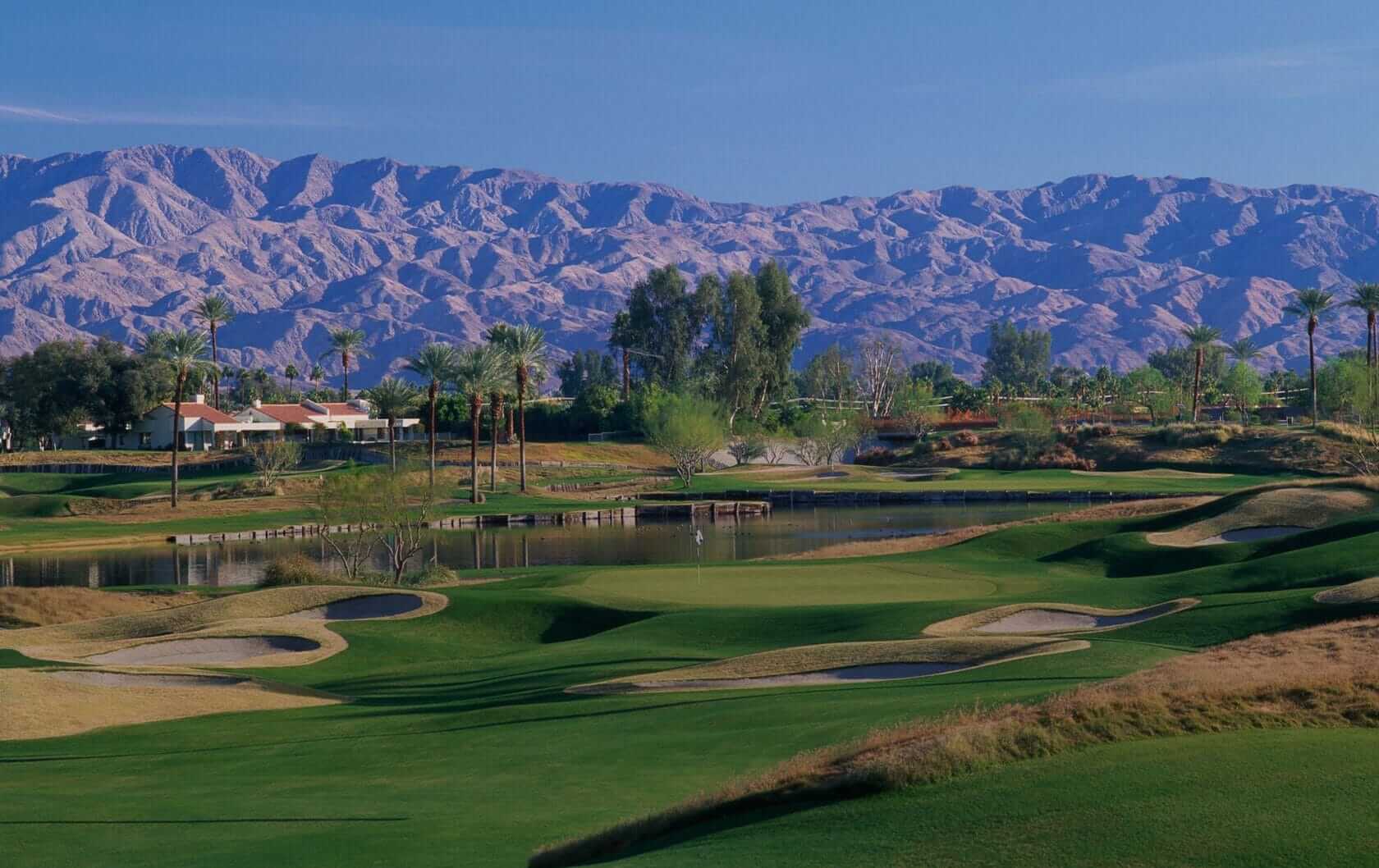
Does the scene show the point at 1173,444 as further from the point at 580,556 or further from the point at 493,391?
the point at 580,556

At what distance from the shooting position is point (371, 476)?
5509cm

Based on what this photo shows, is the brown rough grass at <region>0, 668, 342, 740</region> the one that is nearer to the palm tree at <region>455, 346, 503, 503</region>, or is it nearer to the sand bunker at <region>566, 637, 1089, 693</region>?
the sand bunker at <region>566, 637, 1089, 693</region>

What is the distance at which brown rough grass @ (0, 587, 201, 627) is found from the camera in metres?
42.2

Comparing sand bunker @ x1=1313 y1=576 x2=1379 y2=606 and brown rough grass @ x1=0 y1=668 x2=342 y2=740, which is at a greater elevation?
sand bunker @ x1=1313 y1=576 x2=1379 y2=606

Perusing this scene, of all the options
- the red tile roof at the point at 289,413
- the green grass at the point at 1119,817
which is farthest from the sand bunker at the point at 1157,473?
the green grass at the point at 1119,817

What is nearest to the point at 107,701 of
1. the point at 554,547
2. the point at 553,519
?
the point at 554,547

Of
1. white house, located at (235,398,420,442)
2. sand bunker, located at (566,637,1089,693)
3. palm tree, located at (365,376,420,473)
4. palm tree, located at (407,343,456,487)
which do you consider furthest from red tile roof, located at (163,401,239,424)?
sand bunker, located at (566,637,1089,693)

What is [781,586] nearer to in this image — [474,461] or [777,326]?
[474,461]

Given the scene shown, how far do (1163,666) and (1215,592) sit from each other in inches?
789

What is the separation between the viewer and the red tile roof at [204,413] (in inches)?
5581

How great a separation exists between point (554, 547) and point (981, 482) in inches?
1808

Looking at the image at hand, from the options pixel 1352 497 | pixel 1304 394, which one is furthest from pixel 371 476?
pixel 1304 394

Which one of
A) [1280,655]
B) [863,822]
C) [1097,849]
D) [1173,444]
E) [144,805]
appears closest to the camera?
[1097,849]

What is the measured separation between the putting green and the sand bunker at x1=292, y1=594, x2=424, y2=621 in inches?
179
